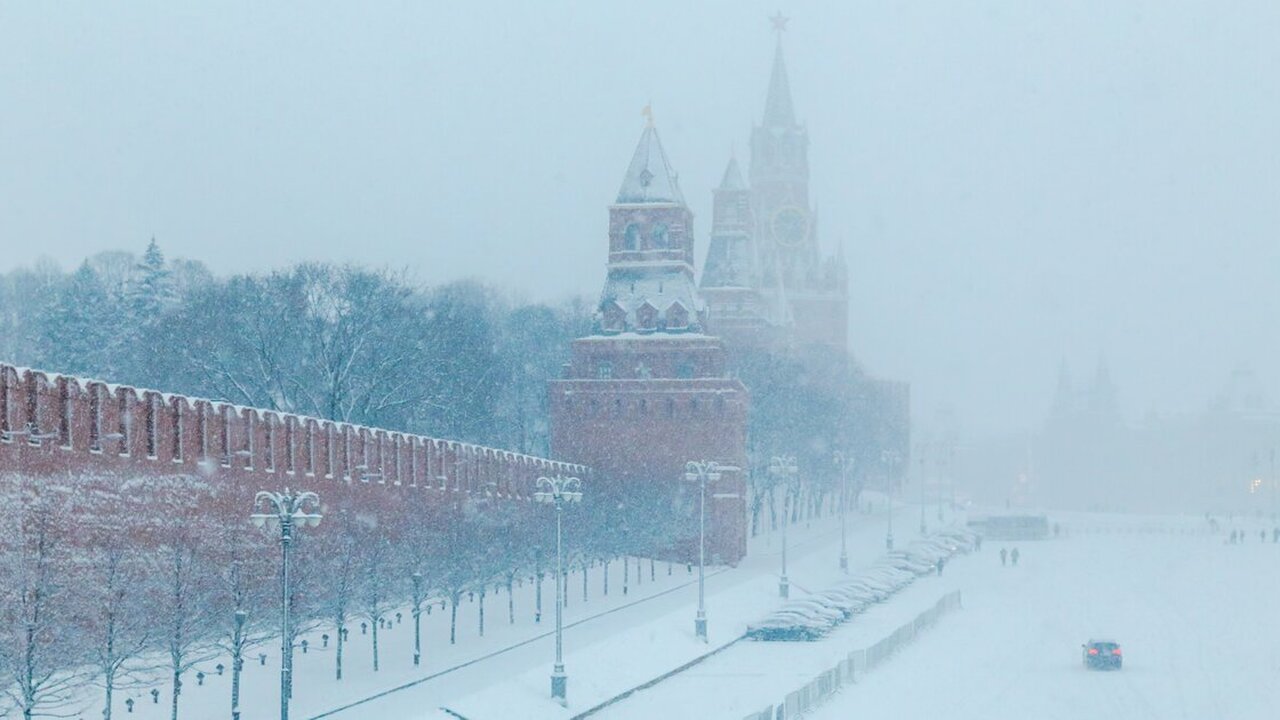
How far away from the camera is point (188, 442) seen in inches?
1460

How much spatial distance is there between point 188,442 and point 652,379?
3054 cm

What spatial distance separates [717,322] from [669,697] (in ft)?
214

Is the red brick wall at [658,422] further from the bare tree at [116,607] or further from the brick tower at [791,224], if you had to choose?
the brick tower at [791,224]

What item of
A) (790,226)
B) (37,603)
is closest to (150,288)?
(37,603)

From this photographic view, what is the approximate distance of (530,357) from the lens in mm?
85750

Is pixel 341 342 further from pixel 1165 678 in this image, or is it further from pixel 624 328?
pixel 1165 678

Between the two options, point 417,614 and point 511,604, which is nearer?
point 417,614

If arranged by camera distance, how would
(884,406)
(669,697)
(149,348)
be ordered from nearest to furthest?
(669,697) → (149,348) → (884,406)

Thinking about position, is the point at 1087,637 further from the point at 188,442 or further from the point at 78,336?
the point at 78,336

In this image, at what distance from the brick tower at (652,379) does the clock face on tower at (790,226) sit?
67.8 meters

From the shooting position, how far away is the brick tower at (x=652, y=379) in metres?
65.7

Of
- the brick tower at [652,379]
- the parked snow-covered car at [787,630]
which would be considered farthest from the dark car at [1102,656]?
the brick tower at [652,379]

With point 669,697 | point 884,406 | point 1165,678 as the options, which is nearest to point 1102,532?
point 884,406

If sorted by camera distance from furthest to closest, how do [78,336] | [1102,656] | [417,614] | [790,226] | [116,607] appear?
[790,226] < [78,336] < [1102,656] < [417,614] < [116,607]
